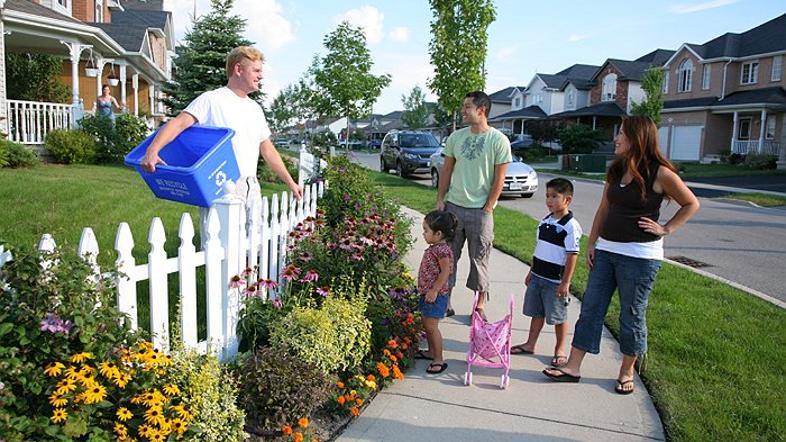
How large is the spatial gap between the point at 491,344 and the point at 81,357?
2.46 m

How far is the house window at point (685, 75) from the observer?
133 feet

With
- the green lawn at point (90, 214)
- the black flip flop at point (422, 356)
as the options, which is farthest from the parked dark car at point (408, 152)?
the black flip flop at point (422, 356)

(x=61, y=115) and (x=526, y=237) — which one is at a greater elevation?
(x=61, y=115)

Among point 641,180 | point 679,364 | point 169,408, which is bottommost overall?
point 679,364

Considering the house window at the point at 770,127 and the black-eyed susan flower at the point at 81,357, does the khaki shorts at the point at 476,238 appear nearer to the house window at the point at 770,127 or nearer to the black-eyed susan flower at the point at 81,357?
the black-eyed susan flower at the point at 81,357

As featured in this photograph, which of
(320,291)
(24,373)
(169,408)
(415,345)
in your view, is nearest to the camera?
(24,373)

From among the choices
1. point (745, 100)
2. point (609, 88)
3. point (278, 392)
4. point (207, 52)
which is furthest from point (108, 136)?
point (609, 88)

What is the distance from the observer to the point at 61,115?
49.9ft

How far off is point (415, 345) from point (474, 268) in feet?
2.99

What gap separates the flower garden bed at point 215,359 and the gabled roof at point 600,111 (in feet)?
148

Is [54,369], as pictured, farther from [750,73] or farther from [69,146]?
[750,73]

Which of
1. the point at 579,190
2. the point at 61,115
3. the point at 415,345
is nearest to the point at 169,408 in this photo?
the point at 415,345

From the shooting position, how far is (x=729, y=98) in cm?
3716

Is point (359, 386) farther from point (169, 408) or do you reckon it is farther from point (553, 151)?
point (553, 151)
